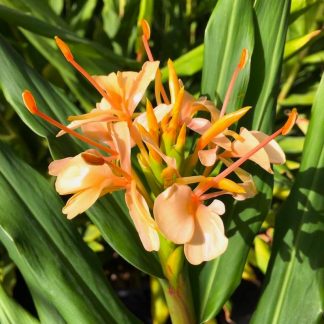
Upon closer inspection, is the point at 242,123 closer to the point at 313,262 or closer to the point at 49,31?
the point at 313,262

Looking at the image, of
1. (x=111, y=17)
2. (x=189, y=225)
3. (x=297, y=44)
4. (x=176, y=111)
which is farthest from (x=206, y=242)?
(x=111, y=17)

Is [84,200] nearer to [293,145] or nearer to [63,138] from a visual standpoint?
[63,138]

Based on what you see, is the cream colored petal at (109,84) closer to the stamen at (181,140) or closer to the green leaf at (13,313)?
the stamen at (181,140)

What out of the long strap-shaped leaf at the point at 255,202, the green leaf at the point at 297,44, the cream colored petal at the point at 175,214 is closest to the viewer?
the cream colored petal at the point at 175,214

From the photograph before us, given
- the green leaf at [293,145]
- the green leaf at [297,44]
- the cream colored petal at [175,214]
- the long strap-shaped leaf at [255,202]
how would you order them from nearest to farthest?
the cream colored petal at [175,214], the long strap-shaped leaf at [255,202], the green leaf at [297,44], the green leaf at [293,145]

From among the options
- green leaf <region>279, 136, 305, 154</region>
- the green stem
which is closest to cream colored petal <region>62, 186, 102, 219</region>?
the green stem

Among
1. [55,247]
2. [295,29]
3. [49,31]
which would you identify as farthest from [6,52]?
[295,29]

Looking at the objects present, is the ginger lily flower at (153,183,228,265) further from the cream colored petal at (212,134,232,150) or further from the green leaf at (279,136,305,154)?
the green leaf at (279,136,305,154)

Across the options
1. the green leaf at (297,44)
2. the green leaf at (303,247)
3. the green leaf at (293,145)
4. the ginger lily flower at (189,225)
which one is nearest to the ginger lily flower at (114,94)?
the ginger lily flower at (189,225)
